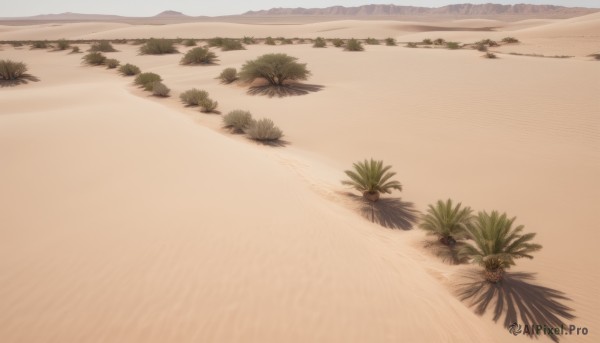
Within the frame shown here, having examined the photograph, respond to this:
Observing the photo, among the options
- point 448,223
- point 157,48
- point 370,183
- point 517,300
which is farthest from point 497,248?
point 157,48

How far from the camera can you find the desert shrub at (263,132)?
29.8 feet

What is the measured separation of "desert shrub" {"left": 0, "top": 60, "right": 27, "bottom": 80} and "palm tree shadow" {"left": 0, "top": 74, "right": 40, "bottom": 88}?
245 mm

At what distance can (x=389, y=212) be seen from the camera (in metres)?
5.91

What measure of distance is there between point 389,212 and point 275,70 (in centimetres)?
1053

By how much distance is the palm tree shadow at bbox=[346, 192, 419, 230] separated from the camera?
5584 millimetres

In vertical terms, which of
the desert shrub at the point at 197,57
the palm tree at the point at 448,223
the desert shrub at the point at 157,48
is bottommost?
the palm tree at the point at 448,223

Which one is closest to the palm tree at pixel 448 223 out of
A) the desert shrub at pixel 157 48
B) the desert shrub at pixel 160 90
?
the desert shrub at pixel 160 90

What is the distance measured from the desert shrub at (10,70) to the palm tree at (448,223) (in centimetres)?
2076

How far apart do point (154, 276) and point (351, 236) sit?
2509 mm

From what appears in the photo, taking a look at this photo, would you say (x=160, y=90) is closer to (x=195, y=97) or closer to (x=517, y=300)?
(x=195, y=97)

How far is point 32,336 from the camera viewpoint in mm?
2537

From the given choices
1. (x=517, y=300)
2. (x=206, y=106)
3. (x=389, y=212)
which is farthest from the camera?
(x=206, y=106)

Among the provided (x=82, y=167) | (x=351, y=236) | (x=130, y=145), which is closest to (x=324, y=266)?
(x=351, y=236)

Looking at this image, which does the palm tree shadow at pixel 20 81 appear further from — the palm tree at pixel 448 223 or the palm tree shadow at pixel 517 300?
the palm tree shadow at pixel 517 300
